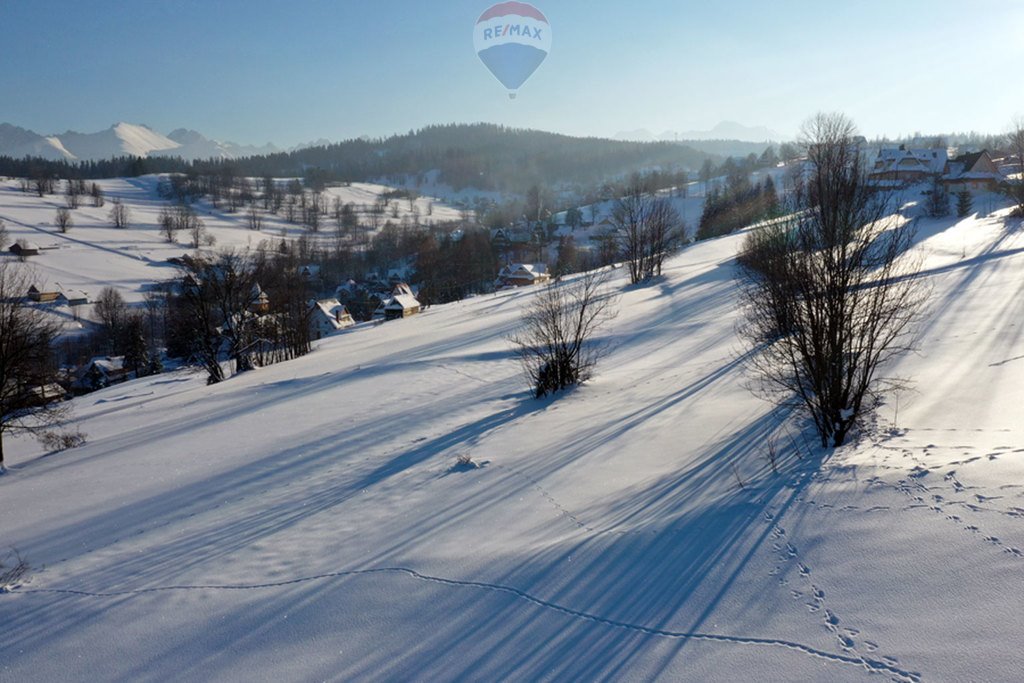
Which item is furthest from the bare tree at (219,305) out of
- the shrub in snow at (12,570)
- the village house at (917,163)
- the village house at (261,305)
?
the village house at (917,163)

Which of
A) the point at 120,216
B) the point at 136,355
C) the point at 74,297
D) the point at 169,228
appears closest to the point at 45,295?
the point at 74,297

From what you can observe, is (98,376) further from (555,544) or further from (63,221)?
(63,221)

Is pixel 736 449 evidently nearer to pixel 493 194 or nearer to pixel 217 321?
pixel 217 321

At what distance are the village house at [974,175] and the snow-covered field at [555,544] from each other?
180ft

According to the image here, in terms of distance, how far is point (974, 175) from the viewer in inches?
2242

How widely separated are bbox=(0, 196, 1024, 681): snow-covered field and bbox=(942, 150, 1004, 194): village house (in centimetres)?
5489

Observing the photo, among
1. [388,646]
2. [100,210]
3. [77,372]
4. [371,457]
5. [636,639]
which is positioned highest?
[100,210]

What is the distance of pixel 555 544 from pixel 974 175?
70.3 m

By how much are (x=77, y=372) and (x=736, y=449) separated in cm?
5563

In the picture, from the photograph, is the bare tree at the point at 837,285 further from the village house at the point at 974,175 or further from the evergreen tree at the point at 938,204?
the village house at the point at 974,175

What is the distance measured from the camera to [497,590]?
212 inches

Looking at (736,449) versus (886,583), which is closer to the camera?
(886,583)

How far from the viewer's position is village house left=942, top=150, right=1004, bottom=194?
5597 cm

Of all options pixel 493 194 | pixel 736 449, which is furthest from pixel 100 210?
pixel 736 449
